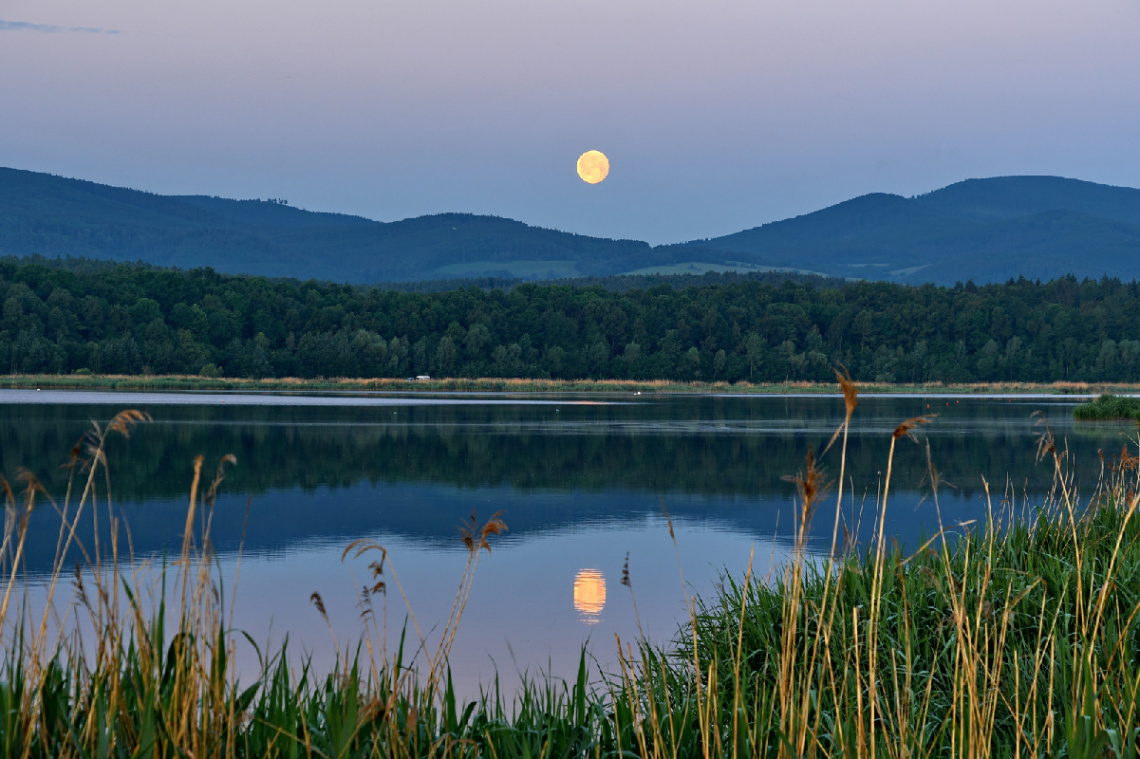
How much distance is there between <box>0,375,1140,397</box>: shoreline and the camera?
96750 millimetres

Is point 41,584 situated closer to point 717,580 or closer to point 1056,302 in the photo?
point 717,580

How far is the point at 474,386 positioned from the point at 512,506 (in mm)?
91312

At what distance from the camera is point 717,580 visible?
516 inches

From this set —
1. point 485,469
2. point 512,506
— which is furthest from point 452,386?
point 512,506

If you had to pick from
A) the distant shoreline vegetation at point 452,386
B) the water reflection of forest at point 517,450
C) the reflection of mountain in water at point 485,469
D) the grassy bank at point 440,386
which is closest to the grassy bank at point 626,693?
the reflection of mountain in water at point 485,469

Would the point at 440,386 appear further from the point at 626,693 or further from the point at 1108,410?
the point at 626,693

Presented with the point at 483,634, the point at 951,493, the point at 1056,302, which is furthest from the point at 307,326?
the point at 483,634

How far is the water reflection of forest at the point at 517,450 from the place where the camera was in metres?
23.9

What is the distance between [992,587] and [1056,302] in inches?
6334

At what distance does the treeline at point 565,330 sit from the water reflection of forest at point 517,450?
75667 millimetres

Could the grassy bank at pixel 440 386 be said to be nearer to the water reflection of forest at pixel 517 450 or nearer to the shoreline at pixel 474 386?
the shoreline at pixel 474 386

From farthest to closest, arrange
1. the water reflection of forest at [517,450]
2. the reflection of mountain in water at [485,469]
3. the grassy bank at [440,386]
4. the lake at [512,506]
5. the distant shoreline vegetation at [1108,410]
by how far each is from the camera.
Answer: the grassy bank at [440,386], the distant shoreline vegetation at [1108,410], the water reflection of forest at [517,450], the reflection of mountain in water at [485,469], the lake at [512,506]

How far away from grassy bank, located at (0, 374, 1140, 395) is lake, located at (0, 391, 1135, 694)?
55496mm

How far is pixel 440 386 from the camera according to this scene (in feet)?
359
